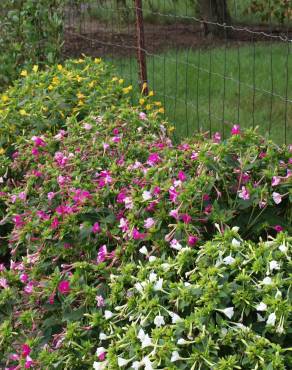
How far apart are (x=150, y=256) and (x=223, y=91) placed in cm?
438

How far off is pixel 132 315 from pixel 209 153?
0.79 m

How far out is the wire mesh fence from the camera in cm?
614

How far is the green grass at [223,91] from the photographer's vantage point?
20.7 feet

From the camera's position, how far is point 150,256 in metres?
2.88

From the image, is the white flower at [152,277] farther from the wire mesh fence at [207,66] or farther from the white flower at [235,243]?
the wire mesh fence at [207,66]

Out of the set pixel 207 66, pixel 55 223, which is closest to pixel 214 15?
pixel 207 66

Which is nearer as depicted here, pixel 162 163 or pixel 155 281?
pixel 155 281

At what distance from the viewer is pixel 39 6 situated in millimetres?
6996

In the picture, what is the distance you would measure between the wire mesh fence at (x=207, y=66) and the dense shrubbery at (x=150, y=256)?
1341mm

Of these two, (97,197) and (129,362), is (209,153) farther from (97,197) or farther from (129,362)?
(129,362)

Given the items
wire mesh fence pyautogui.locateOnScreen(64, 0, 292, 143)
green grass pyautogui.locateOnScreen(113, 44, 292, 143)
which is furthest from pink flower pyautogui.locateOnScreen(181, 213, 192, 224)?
green grass pyautogui.locateOnScreen(113, 44, 292, 143)

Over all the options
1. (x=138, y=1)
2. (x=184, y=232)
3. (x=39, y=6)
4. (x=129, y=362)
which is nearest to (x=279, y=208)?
(x=184, y=232)

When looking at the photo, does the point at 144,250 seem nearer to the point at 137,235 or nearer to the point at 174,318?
the point at 137,235

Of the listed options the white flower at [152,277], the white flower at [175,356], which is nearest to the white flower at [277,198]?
the white flower at [152,277]
